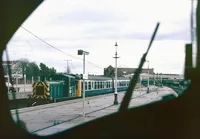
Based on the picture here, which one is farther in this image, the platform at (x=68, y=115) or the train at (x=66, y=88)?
the train at (x=66, y=88)

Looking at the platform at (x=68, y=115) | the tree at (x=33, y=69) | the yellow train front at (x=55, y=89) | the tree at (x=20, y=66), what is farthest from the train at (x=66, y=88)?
the tree at (x=20, y=66)

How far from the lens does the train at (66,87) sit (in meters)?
21.8

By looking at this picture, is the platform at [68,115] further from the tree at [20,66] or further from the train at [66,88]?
the train at [66,88]

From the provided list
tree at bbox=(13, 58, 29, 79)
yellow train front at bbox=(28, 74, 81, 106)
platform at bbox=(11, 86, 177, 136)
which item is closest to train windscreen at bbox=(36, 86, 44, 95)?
yellow train front at bbox=(28, 74, 81, 106)

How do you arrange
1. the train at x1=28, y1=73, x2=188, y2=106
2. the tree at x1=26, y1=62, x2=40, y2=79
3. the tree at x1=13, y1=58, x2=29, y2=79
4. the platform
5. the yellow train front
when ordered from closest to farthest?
the platform < the tree at x1=13, y1=58, x2=29, y2=79 < the tree at x1=26, y1=62, x2=40, y2=79 < the yellow train front < the train at x1=28, y1=73, x2=188, y2=106

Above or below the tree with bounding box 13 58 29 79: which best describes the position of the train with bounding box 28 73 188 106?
below

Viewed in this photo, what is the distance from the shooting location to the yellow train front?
21594mm

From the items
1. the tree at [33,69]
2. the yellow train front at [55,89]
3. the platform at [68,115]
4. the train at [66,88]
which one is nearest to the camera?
the platform at [68,115]

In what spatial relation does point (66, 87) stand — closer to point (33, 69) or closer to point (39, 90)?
point (39, 90)

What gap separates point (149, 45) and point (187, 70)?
0.31 metres

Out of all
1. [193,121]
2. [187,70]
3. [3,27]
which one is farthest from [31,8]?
[193,121]

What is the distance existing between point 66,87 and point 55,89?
1.49 metres

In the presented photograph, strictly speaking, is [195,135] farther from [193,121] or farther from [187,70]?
[187,70]

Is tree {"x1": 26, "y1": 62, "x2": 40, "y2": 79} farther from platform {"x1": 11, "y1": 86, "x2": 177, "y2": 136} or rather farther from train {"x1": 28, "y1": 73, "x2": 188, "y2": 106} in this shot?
platform {"x1": 11, "y1": 86, "x2": 177, "y2": 136}
